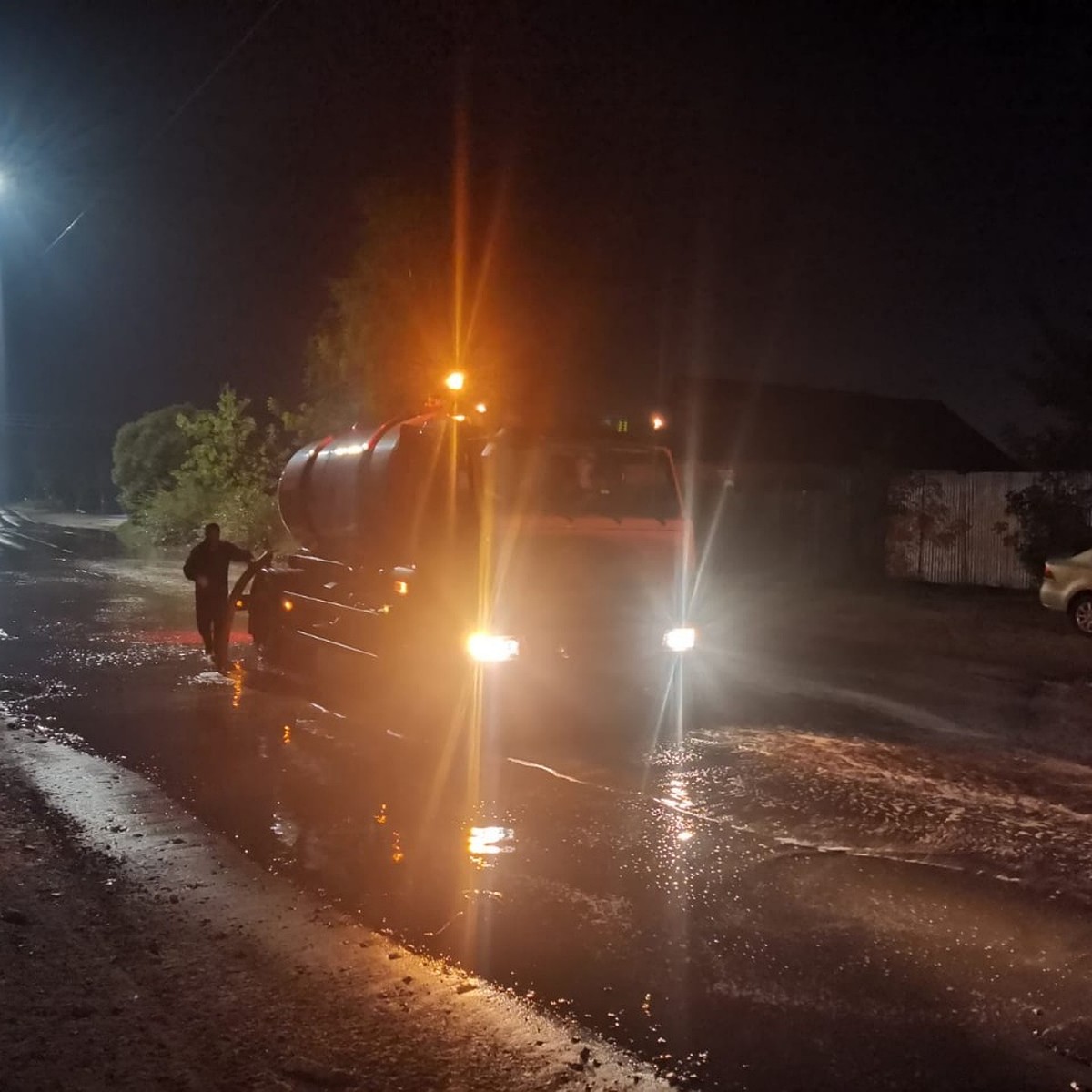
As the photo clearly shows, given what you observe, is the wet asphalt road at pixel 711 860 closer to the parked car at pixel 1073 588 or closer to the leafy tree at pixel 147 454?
the parked car at pixel 1073 588

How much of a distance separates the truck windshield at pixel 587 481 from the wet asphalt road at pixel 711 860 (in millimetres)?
1815

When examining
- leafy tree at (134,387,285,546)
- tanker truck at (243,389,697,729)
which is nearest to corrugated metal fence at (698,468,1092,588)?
tanker truck at (243,389,697,729)

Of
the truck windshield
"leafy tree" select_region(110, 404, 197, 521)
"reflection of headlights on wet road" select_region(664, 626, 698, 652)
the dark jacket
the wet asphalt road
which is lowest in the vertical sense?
the wet asphalt road

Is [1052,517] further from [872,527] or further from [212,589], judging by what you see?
[212,589]

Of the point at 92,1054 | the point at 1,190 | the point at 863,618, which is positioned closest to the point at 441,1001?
the point at 92,1054

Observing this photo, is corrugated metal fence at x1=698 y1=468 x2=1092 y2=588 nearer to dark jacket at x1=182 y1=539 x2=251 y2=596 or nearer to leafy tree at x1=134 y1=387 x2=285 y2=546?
dark jacket at x1=182 y1=539 x2=251 y2=596

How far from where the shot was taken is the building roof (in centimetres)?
2931

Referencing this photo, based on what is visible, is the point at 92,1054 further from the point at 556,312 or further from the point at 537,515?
the point at 556,312

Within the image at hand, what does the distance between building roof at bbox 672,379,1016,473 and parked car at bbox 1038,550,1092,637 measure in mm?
12238

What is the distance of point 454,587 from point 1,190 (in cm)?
1712

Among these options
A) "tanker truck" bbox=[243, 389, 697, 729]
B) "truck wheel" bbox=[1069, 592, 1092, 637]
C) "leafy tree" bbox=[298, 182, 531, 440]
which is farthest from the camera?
"leafy tree" bbox=[298, 182, 531, 440]

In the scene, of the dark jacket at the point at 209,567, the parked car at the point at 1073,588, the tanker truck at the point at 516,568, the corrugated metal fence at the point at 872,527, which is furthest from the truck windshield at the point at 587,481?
the corrugated metal fence at the point at 872,527

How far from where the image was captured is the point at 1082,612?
14297mm

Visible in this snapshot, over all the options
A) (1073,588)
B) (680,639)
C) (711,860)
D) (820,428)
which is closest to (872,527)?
(1073,588)
